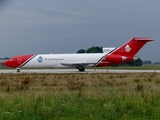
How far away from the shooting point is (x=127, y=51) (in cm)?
4412

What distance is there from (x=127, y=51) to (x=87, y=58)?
5.34m

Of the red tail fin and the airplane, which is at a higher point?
the red tail fin

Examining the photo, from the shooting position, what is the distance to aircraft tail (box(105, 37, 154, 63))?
144ft

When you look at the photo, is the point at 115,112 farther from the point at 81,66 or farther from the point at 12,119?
the point at 81,66

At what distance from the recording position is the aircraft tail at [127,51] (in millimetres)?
43938

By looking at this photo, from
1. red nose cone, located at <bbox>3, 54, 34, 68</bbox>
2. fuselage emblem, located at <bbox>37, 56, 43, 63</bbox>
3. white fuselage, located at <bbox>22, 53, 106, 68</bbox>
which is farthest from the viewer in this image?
red nose cone, located at <bbox>3, 54, 34, 68</bbox>

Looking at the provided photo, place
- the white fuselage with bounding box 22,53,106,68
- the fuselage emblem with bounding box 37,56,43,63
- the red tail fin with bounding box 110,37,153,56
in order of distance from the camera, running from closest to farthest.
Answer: the red tail fin with bounding box 110,37,153,56, the white fuselage with bounding box 22,53,106,68, the fuselage emblem with bounding box 37,56,43,63

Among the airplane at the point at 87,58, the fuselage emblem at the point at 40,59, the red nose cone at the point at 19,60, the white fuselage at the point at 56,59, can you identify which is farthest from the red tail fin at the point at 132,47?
the red nose cone at the point at 19,60

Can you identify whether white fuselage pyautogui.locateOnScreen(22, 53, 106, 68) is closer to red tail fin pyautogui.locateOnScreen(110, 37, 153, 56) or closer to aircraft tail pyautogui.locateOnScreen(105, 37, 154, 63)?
aircraft tail pyautogui.locateOnScreen(105, 37, 154, 63)

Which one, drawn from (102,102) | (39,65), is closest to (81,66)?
(39,65)

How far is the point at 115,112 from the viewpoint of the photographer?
8883mm

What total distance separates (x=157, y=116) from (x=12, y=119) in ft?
11.8

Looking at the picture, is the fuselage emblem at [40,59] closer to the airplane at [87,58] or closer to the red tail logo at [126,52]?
the airplane at [87,58]

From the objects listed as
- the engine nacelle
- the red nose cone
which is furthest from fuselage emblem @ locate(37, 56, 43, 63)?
the engine nacelle
